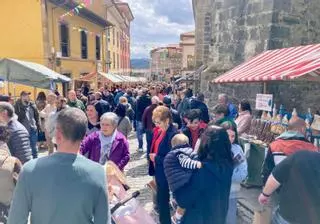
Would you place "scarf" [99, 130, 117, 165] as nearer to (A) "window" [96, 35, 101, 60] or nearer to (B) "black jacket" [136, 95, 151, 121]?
(B) "black jacket" [136, 95, 151, 121]

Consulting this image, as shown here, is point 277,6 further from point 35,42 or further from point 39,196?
point 35,42

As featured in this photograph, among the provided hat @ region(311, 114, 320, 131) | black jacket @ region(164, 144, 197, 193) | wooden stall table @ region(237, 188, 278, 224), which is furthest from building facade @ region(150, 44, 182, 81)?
black jacket @ region(164, 144, 197, 193)

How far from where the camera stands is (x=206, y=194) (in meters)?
2.63

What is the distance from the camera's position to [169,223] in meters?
4.07

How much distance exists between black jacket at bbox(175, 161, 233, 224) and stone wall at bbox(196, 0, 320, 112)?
5.12m

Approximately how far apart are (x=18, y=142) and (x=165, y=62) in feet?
216

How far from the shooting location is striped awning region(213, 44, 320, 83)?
377 centimetres

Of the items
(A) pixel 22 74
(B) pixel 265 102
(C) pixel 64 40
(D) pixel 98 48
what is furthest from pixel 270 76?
(D) pixel 98 48

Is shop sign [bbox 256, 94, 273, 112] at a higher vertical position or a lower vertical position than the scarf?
higher

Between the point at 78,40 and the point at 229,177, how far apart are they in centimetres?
1833

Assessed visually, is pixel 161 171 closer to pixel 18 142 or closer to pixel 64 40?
pixel 18 142

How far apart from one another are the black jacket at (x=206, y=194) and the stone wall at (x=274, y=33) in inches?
202

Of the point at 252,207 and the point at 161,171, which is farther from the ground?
the point at 161,171

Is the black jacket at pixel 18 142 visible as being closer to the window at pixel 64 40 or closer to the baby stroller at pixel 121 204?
the baby stroller at pixel 121 204
